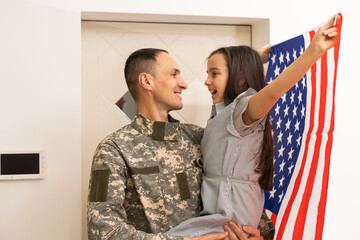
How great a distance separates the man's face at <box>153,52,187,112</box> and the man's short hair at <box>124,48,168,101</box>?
25 mm

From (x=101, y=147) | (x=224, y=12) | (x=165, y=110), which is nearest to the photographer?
(x=101, y=147)

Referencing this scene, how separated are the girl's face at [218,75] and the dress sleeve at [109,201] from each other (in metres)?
0.47

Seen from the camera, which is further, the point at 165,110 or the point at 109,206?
the point at 165,110

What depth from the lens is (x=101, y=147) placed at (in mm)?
1597

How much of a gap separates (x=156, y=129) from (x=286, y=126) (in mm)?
533

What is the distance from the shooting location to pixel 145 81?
1794 millimetres

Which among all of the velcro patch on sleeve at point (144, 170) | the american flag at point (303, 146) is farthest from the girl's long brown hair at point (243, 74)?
the velcro patch on sleeve at point (144, 170)

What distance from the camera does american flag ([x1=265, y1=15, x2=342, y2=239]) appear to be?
150 centimetres

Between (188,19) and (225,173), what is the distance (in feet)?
3.46

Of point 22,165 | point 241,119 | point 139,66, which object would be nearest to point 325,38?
point 241,119

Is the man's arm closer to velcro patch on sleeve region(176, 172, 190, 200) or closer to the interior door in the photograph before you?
velcro patch on sleeve region(176, 172, 190, 200)

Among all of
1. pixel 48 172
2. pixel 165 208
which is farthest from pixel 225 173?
pixel 48 172

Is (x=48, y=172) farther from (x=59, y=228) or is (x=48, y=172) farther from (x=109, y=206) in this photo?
(x=109, y=206)

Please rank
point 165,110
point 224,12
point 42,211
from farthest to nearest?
point 224,12 → point 42,211 → point 165,110
